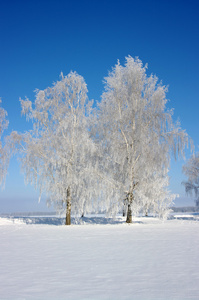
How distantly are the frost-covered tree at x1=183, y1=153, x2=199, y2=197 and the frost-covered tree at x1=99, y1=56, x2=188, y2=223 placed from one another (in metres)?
15.5

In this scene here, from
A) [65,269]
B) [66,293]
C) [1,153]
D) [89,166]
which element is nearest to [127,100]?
[89,166]

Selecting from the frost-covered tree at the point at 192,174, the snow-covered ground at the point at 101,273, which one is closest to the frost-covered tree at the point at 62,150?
the snow-covered ground at the point at 101,273

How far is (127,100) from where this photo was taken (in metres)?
16.3

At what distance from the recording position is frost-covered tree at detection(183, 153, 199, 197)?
98.4 feet

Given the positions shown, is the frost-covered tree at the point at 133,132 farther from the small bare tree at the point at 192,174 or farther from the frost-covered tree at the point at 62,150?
the small bare tree at the point at 192,174

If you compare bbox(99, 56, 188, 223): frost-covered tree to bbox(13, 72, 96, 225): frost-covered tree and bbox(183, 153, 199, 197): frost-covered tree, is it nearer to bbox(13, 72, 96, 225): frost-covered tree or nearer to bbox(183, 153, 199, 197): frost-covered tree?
bbox(13, 72, 96, 225): frost-covered tree

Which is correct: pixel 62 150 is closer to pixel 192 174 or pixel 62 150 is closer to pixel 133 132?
pixel 133 132

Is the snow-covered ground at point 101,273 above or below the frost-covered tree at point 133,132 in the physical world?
below

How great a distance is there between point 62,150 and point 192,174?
19.0 m

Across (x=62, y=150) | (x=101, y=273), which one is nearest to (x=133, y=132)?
(x=62, y=150)

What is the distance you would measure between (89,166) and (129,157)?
245 cm

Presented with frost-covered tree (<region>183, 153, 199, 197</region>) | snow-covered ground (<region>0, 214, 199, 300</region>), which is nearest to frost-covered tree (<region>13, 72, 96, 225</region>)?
snow-covered ground (<region>0, 214, 199, 300</region>)

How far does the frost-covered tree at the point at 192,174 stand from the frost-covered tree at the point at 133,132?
1546 cm

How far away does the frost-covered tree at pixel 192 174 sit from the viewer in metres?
30.0
